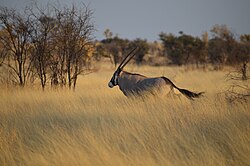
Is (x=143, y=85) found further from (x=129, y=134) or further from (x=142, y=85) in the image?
(x=129, y=134)

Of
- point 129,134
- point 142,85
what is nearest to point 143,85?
point 142,85

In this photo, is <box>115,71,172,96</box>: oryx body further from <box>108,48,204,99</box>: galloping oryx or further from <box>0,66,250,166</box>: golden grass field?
<box>0,66,250,166</box>: golden grass field

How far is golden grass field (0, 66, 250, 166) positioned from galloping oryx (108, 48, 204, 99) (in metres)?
0.34

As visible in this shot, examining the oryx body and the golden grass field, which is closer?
the golden grass field

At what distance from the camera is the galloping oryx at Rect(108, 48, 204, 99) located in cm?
693

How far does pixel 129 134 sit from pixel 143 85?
10.1 ft

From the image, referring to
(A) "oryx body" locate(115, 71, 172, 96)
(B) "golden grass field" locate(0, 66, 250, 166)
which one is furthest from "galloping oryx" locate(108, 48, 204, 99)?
(B) "golden grass field" locate(0, 66, 250, 166)

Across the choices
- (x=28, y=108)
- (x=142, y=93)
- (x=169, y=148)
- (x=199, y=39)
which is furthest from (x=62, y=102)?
(x=199, y=39)

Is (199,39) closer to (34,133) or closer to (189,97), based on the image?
(189,97)

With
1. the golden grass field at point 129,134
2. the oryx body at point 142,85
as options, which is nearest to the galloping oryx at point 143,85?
the oryx body at point 142,85

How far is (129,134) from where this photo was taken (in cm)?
433

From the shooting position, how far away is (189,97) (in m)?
6.88

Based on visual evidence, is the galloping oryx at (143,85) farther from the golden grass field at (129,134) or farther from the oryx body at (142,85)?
the golden grass field at (129,134)

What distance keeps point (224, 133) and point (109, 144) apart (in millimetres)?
1756
